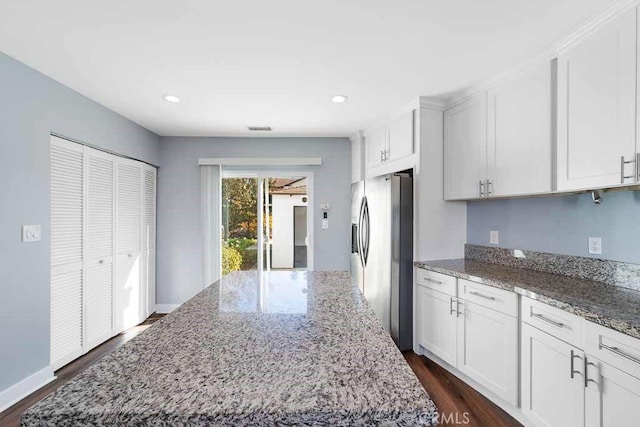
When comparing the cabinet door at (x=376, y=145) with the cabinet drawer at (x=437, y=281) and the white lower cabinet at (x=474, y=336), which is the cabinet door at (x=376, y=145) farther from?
the white lower cabinet at (x=474, y=336)

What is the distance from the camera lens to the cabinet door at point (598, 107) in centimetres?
153

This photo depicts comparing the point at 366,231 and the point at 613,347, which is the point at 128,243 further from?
the point at 613,347

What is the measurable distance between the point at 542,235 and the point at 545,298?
84cm

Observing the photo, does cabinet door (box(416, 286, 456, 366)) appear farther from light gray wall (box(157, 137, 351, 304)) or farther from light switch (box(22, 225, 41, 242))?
light switch (box(22, 225, 41, 242))

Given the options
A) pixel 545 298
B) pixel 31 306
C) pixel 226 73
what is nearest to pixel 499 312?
pixel 545 298

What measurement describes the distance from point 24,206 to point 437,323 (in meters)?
3.22

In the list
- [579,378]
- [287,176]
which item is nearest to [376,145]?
[287,176]

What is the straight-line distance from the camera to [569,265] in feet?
6.96

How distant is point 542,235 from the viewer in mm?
2320

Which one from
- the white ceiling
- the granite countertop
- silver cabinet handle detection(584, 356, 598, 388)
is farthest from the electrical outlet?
the white ceiling

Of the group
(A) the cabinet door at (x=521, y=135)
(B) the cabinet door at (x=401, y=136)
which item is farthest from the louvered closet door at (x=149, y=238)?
(A) the cabinet door at (x=521, y=135)

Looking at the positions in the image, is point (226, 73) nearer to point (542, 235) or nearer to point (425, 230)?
point (425, 230)

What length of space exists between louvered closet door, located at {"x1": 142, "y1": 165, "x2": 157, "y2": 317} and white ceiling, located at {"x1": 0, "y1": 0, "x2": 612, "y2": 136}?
1.25m

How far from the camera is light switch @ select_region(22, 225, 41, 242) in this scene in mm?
2199
